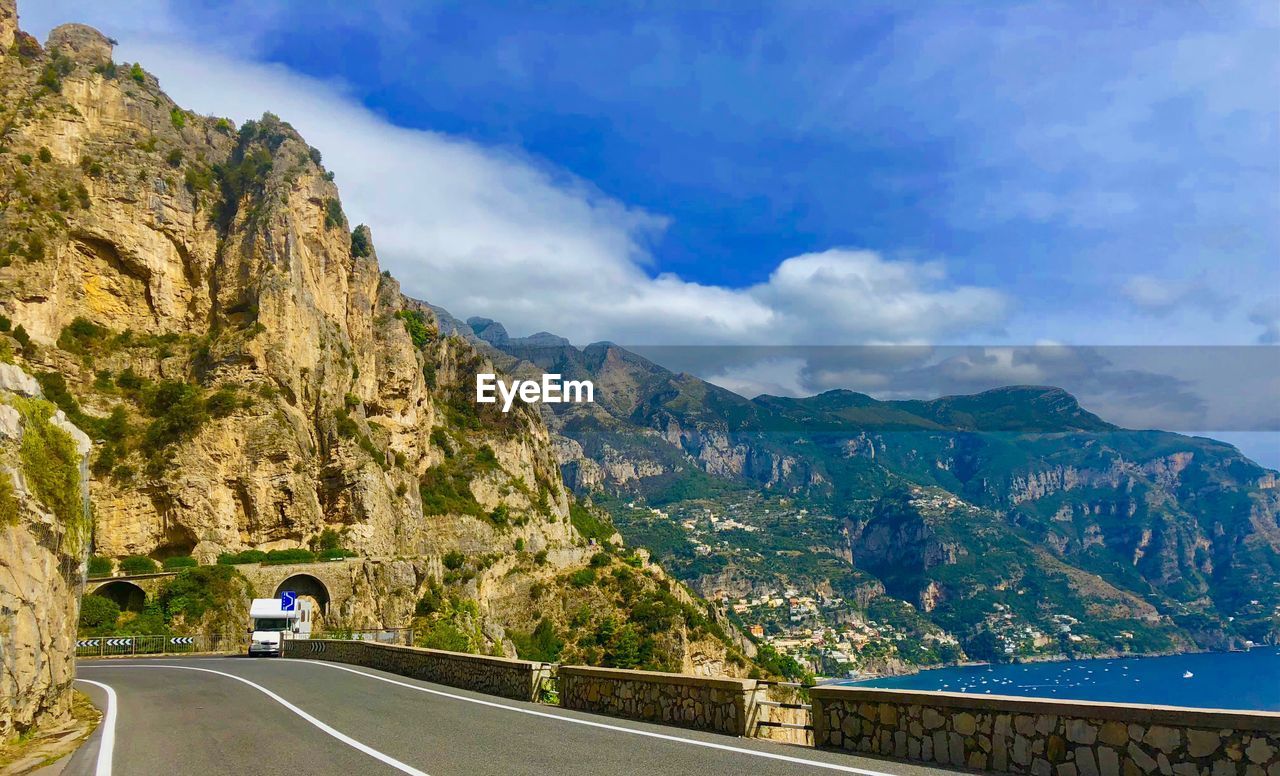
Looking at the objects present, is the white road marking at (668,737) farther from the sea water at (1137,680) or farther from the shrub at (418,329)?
the sea water at (1137,680)

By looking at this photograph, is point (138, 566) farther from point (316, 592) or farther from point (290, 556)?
point (316, 592)

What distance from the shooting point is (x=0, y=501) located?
11.1m

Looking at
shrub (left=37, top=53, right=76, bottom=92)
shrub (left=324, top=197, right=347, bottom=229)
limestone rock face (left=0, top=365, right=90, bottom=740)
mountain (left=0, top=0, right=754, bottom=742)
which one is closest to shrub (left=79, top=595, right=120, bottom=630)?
mountain (left=0, top=0, right=754, bottom=742)

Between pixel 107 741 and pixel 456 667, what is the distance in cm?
886

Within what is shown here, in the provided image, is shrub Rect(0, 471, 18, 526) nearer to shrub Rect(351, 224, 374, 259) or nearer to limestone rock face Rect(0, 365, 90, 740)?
limestone rock face Rect(0, 365, 90, 740)

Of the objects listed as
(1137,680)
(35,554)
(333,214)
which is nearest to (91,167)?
(333,214)

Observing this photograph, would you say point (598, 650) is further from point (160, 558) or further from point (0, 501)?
point (0, 501)

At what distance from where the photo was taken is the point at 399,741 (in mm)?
10797

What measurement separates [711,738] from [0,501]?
10021mm

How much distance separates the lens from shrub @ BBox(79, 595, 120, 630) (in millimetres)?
48312

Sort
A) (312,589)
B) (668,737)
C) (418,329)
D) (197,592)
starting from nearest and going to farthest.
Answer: (668,737) → (197,592) → (312,589) → (418,329)

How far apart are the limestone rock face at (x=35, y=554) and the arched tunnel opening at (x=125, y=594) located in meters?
42.7

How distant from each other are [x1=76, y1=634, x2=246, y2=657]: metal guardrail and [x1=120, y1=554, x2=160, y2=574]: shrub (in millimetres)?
7280

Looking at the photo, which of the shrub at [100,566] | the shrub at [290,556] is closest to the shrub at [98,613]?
the shrub at [100,566]
